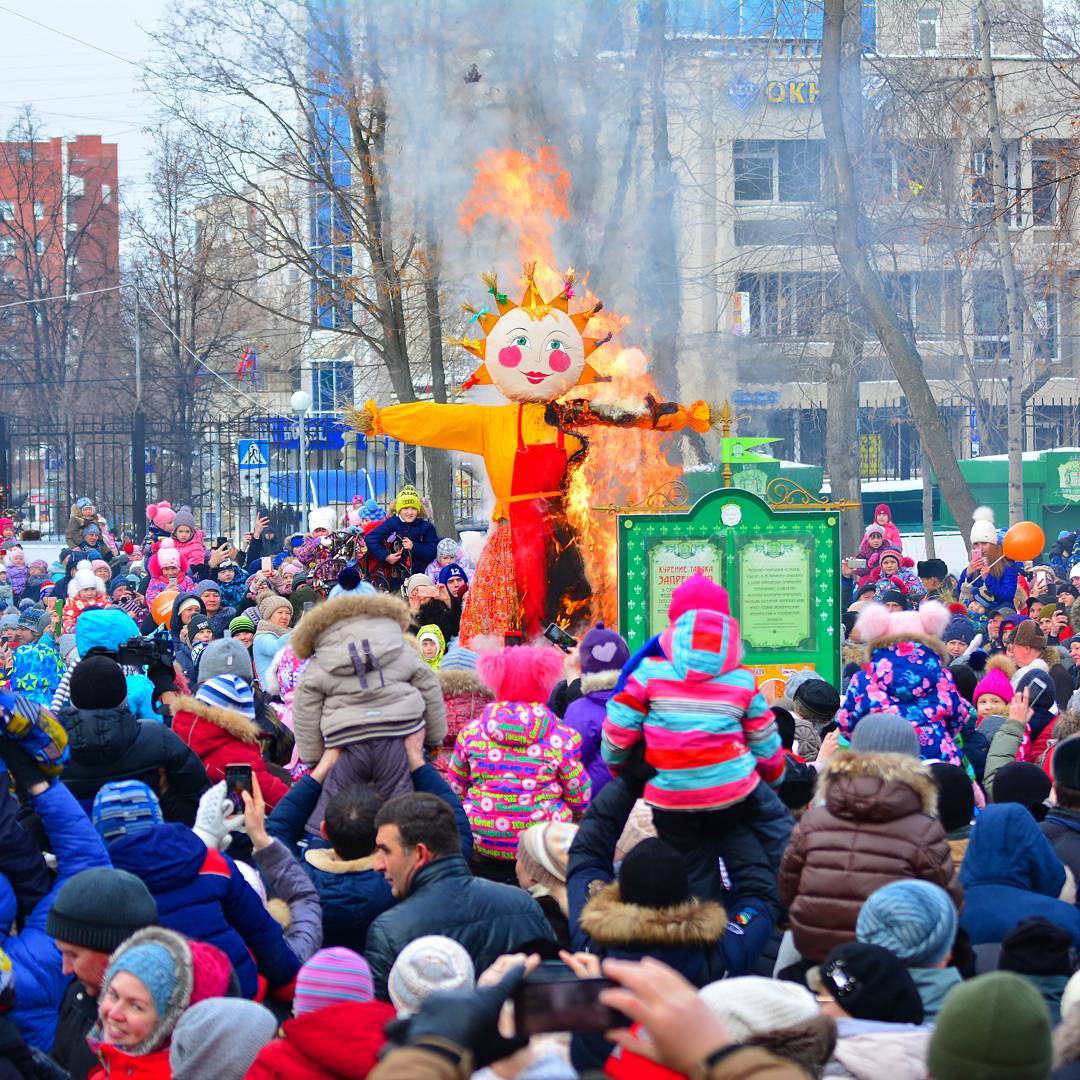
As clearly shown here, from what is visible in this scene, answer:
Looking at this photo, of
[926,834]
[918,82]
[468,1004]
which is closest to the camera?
[468,1004]

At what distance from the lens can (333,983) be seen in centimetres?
373

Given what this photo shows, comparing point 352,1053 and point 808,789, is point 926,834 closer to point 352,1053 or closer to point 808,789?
point 808,789

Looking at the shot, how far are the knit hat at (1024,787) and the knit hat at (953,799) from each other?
18cm

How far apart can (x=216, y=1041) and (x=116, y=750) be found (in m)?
2.09

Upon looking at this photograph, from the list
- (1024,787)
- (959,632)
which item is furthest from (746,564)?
(1024,787)

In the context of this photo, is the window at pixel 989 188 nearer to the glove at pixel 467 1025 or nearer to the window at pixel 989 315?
the window at pixel 989 315

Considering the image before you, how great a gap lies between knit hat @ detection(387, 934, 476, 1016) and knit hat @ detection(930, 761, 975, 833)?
2.13 meters

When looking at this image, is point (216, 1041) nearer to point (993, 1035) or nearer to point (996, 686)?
A: point (993, 1035)

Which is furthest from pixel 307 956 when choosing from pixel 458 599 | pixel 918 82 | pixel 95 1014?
pixel 918 82

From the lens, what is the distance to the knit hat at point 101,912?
3.98m

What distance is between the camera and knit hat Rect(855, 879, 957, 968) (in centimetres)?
396

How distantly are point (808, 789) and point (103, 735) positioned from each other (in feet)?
8.24

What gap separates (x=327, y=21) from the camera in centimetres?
2122

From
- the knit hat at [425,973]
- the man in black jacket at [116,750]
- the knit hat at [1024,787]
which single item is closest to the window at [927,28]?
the knit hat at [1024,787]
